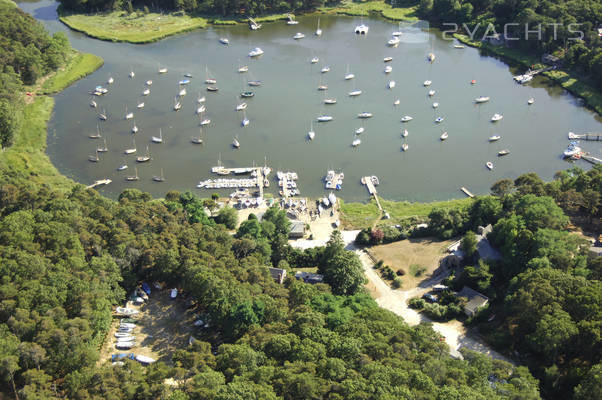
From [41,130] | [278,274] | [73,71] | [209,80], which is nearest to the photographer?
[278,274]

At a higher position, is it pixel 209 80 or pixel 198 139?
pixel 209 80

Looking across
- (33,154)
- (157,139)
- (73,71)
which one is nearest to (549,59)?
(157,139)

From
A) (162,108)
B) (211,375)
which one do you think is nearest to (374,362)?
(211,375)

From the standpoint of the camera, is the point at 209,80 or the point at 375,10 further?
the point at 375,10

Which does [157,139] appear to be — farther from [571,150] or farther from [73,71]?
[571,150]

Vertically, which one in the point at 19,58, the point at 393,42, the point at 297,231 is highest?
the point at 19,58

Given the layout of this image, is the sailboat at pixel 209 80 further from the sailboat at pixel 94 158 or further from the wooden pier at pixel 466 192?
the wooden pier at pixel 466 192

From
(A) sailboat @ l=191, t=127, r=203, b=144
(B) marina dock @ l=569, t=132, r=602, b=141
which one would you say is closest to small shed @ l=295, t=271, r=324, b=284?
(A) sailboat @ l=191, t=127, r=203, b=144

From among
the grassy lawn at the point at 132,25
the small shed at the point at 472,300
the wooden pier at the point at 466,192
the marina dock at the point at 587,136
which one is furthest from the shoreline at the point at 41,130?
the marina dock at the point at 587,136
